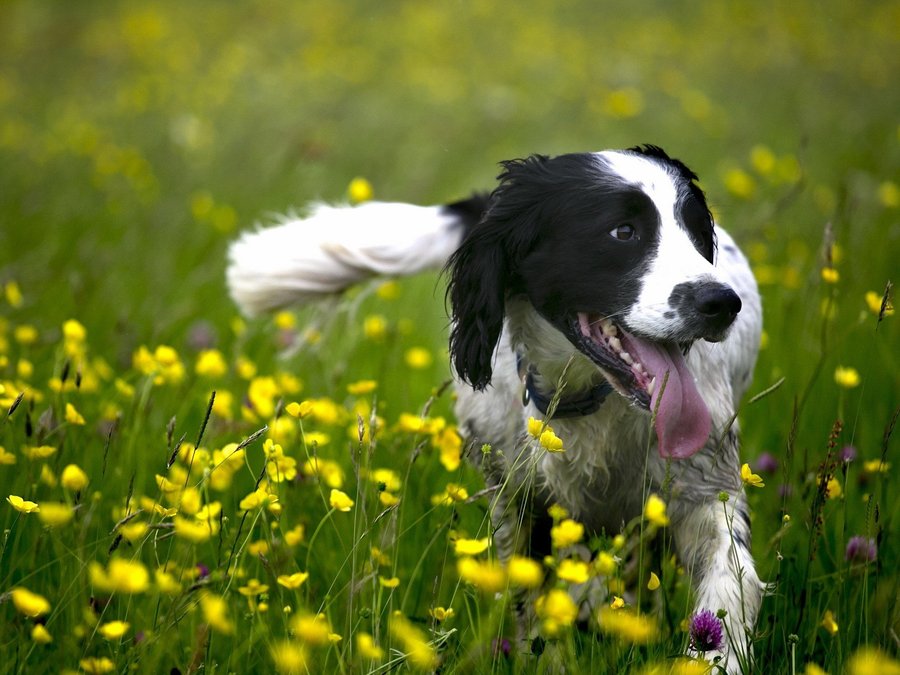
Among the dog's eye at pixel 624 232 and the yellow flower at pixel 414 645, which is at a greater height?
the dog's eye at pixel 624 232

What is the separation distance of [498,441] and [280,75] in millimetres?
7936

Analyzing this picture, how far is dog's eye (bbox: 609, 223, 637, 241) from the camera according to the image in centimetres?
266

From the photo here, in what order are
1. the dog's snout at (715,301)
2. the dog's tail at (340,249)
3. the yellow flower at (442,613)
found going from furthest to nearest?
the dog's tail at (340,249) < the dog's snout at (715,301) < the yellow flower at (442,613)

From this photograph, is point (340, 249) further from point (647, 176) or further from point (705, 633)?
point (705, 633)

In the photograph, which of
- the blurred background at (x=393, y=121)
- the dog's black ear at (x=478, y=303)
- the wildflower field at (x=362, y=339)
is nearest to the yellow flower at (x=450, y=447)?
the wildflower field at (x=362, y=339)

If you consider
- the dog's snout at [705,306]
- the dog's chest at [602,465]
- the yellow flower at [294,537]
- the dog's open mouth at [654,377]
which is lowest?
the yellow flower at [294,537]

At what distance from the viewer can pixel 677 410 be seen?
2.44 m

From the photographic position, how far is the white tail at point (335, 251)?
3.78 meters

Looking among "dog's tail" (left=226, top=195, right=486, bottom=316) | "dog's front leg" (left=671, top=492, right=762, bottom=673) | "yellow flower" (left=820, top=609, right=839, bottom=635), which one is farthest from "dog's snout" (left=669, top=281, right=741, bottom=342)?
"dog's tail" (left=226, top=195, right=486, bottom=316)

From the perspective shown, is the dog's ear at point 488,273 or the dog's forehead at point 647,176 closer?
the dog's forehead at point 647,176

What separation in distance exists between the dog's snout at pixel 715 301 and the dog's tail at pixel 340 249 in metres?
1.42

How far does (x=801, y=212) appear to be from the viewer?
602 centimetres

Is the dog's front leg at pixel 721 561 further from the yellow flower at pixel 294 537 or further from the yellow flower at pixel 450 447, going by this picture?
the yellow flower at pixel 294 537

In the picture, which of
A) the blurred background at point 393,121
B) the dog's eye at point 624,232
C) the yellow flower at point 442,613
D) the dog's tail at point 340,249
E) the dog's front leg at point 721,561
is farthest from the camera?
the blurred background at point 393,121
